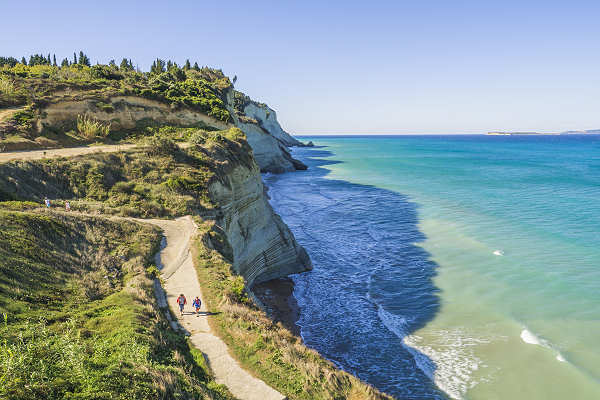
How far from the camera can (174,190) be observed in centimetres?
2273

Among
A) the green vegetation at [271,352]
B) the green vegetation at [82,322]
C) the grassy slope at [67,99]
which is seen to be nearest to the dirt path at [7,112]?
the grassy slope at [67,99]

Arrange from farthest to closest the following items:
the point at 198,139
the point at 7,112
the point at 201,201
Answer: the point at 198,139, the point at 7,112, the point at 201,201

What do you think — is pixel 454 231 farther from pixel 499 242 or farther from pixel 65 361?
pixel 65 361

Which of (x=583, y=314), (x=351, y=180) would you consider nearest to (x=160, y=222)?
(x=583, y=314)

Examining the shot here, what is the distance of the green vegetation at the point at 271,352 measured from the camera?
10.0 metres

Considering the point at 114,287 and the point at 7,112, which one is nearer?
the point at 114,287

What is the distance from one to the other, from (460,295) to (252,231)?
14.8 meters

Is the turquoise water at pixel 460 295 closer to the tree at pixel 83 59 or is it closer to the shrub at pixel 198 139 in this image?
the shrub at pixel 198 139

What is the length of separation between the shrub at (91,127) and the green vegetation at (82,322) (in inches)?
681

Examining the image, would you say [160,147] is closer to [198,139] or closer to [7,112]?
[198,139]

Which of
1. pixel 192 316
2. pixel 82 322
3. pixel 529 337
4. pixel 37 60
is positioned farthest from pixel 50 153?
pixel 37 60

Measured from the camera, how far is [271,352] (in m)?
11.0

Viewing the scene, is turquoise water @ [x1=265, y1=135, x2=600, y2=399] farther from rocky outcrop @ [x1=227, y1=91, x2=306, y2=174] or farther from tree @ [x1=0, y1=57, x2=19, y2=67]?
tree @ [x1=0, y1=57, x2=19, y2=67]

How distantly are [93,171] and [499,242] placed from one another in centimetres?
3352
